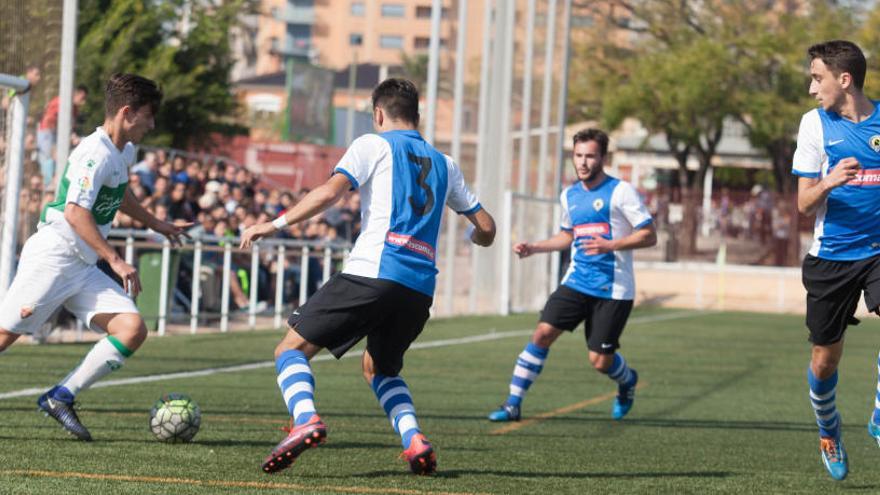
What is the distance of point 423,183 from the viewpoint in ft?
23.2

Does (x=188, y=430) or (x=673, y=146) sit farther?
(x=673, y=146)

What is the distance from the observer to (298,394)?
673 cm

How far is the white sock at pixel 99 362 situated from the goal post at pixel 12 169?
200 inches

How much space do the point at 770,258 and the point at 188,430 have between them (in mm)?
38336

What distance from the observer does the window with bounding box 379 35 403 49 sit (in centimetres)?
11869

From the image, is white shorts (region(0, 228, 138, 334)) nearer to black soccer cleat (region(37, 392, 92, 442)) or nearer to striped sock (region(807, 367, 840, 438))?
black soccer cleat (region(37, 392, 92, 442))

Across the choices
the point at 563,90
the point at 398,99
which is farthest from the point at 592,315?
the point at 563,90

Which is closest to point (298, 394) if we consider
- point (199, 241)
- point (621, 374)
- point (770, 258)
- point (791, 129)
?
point (621, 374)

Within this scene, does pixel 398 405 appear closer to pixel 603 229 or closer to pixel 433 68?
pixel 603 229

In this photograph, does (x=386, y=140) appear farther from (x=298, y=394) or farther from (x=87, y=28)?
(x=87, y=28)

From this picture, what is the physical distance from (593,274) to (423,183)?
154 inches

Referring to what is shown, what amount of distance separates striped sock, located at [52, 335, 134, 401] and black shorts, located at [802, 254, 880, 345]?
Answer: 3566mm

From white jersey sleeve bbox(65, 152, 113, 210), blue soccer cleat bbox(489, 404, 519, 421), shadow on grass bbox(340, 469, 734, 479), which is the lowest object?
blue soccer cleat bbox(489, 404, 519, 421)

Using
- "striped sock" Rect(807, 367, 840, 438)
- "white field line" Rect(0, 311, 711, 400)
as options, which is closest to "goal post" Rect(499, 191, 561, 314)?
"white field line" Rect(0, 311, 711, 400)
